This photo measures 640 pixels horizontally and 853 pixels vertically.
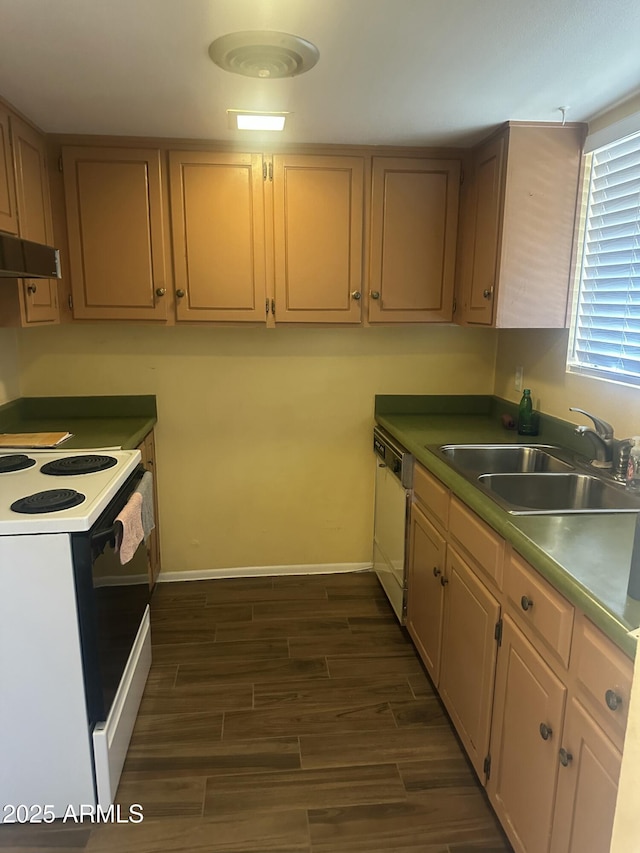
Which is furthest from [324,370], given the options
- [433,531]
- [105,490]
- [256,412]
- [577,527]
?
[577,527]

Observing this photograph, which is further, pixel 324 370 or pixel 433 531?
pixel 324 370

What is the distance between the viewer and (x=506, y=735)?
5.31 ft

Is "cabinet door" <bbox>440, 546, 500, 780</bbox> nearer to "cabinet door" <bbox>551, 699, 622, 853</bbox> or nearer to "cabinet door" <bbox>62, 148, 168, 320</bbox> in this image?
"cabinet door" <bbox>551, 699, 622, 853</bbox>

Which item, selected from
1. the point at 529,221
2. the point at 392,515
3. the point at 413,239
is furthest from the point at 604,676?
the point at 413,239

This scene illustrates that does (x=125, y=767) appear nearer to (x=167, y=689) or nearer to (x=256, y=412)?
(x=167, y=689)

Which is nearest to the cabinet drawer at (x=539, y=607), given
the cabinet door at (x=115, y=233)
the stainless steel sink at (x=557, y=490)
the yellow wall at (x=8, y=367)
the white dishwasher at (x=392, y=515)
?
the stainless steel sink at (x=557, y=490)

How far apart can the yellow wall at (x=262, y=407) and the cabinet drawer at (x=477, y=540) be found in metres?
1.30

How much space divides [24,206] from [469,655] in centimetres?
235

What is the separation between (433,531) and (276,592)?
4.08ft

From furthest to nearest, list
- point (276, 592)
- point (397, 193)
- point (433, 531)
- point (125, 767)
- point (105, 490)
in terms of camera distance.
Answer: point (276, 592) → point (397, 193) → point (433, 531) → point (125, 767) → point (105, 490)

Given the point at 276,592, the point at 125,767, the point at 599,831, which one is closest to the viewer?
the point at 599,831

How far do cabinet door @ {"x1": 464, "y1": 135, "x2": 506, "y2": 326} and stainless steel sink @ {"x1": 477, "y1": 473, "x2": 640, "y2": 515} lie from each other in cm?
73

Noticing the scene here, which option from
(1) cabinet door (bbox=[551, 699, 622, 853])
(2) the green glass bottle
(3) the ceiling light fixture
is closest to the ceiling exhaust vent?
(3) the ceiling light fixture

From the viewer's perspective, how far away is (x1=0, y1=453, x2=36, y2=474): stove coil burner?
82.9 inches
